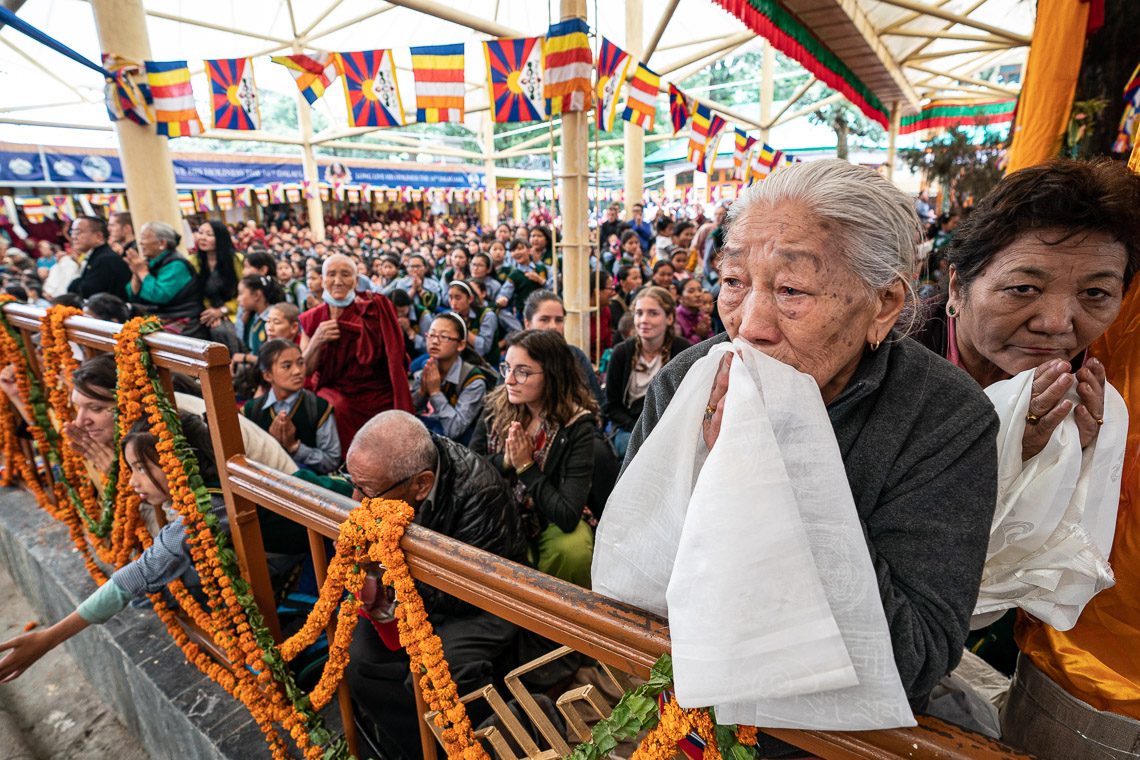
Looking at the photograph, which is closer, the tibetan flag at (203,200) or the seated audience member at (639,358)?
the seated audience member at (639,358)

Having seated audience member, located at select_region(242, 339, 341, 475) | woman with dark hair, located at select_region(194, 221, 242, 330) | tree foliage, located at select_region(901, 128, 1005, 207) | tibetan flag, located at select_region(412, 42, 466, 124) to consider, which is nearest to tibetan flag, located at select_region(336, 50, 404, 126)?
tibetan flag, located at select_region(412, 42, 466, 124)

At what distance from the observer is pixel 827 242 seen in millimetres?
850

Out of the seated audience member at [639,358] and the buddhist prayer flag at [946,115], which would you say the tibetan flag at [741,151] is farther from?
the buddhist prayer flag at [946,115]

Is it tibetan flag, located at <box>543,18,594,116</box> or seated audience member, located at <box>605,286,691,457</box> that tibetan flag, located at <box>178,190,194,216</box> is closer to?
tibetan flag, located at <box>543,18,594,116</box>

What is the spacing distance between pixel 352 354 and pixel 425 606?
2.42 meters

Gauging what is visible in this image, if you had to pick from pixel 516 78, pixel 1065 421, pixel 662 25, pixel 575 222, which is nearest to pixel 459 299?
pixel 575 222

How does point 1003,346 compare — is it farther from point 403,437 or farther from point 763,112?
point 763,112

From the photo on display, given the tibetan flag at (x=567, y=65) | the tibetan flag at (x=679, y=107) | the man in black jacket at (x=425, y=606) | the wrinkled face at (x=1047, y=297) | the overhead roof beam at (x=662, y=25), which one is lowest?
the man in black jacket at (x=425, y=606)

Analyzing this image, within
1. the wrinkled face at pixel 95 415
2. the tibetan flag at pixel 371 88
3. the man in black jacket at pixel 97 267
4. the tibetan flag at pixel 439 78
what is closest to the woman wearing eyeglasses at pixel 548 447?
the wrinkled face at pixel 95 415

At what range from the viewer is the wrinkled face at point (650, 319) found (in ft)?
11.3

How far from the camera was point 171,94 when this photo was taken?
17.3 feet

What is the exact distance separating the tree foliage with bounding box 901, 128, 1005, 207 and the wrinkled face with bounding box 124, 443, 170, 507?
8848 millimetres

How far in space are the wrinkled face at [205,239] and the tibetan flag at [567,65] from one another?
10.3ft

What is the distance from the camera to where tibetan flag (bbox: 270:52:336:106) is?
18.2 ft
